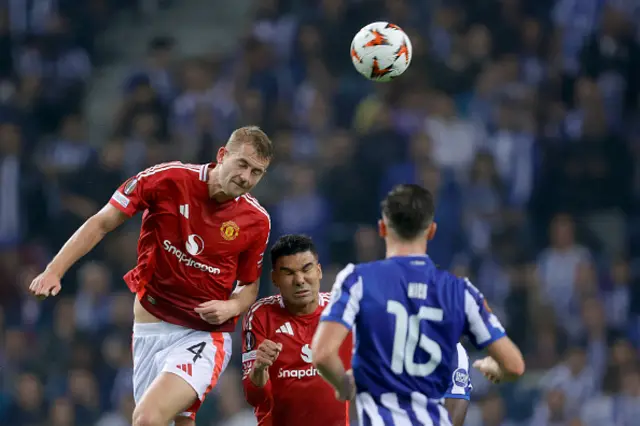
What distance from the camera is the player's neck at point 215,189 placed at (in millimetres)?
6148

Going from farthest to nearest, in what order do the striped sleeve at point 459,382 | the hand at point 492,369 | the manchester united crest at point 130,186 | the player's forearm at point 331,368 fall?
1. the manchester united crest at point 130,186
2. the striped sleeve at point 459,382
3. the hand at point 492,369
4. the player's forearm at point 331,368

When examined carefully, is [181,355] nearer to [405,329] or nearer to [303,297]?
[303,297]

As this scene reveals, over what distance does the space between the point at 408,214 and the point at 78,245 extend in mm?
2061

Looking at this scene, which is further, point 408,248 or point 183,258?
point 183,258

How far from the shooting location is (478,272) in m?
11.4

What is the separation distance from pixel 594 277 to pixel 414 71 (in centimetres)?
344

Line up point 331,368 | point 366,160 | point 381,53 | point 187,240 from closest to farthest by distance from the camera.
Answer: point 331,368
point 187,240
point 381,53
point 366,160

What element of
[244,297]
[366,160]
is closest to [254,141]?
[244,297]

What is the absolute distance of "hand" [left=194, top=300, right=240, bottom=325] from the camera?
596cm

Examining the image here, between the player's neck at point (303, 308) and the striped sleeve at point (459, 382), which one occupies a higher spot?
the player's neck at point (303, 308)

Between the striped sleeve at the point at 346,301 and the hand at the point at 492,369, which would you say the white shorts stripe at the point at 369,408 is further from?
the hand at the point at 492,369

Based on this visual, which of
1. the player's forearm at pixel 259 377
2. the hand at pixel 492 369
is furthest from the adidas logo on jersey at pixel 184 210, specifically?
the hand at pixel 492 369

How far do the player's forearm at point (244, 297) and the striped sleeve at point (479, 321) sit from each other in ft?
5.99

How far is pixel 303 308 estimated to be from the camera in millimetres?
6293
